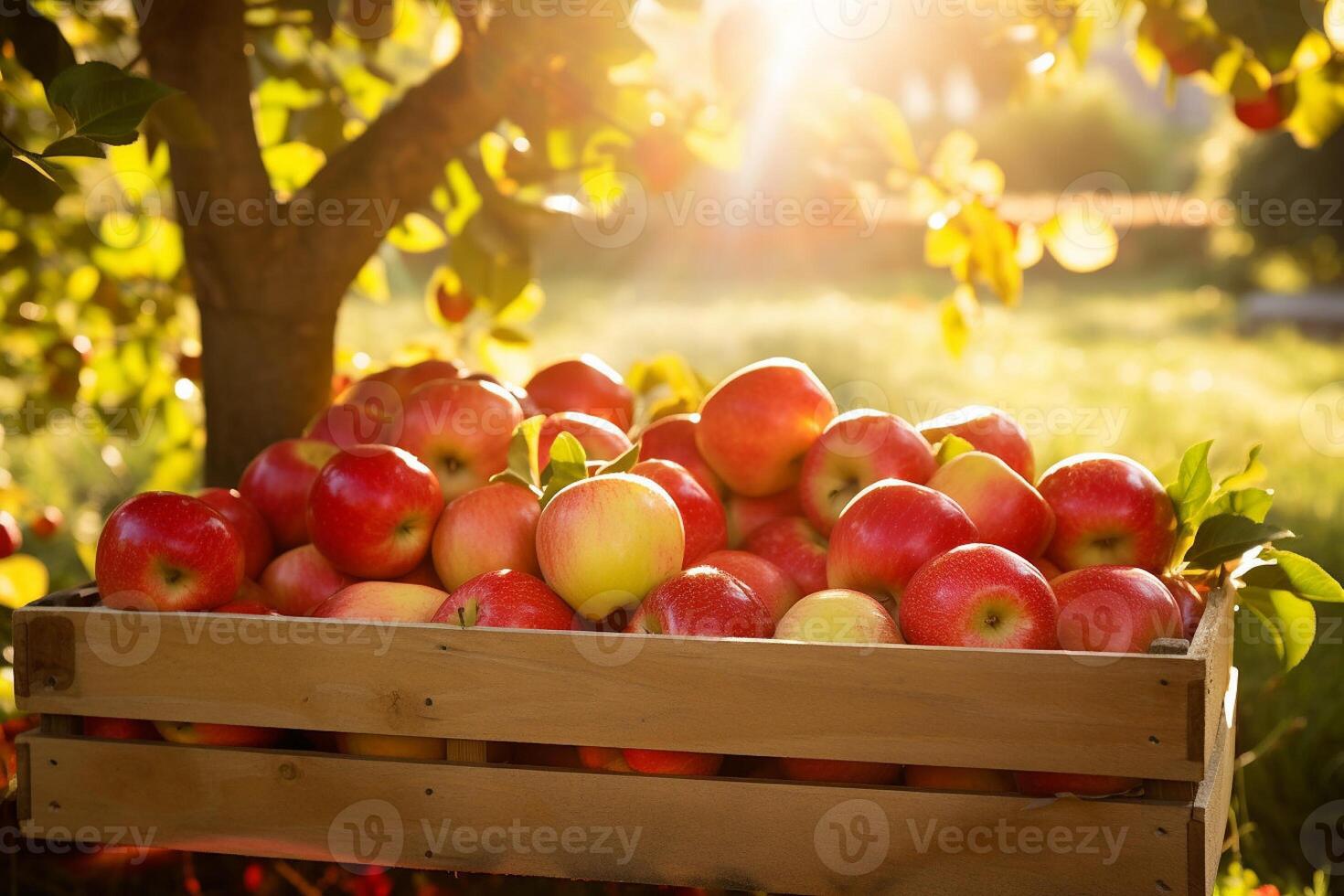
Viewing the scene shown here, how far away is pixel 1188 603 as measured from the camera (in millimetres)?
1451

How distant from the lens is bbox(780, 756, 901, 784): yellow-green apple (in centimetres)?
130

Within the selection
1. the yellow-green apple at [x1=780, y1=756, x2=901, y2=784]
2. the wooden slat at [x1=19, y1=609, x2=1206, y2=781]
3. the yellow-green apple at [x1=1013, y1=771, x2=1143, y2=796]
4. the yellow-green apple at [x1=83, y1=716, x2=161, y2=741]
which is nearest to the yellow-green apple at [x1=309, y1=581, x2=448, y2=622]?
the wooden slat at [x1=19, y1=609, x2=1206, y2=781]

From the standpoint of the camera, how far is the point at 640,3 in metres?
1.86

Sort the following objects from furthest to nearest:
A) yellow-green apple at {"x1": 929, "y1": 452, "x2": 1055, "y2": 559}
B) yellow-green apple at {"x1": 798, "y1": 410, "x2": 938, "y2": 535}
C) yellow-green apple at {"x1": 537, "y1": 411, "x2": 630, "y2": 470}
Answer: yellow-green apple at {"x1": 537, "y1": 411, "x2": 630, "y2": 470}, yellow-green apple at {"x1": 798, "y1": 410, "x2": 938, "y2": 535}, yellow-green apple at {"x1": 929, "y1": 452, "x2": 1055, "y2": 559}

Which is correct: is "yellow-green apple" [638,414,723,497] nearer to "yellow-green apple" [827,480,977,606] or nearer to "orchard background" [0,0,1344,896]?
"orchard background" [0,0,1344,896]

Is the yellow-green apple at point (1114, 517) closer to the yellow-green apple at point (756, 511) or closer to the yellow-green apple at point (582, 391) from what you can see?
the yellow-green apple at point (756, 511)

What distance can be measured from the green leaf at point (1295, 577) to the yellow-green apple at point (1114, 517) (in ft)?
0.36

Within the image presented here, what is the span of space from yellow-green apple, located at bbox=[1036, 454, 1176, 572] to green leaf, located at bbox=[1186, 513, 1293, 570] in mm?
38

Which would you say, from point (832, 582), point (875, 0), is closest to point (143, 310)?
point (875, 0)

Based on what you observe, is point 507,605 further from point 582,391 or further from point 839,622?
point 582,391

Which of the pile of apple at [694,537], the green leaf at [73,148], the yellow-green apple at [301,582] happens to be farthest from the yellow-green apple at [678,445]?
the green leaf at [73,148]

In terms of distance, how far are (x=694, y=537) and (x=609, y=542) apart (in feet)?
0.72

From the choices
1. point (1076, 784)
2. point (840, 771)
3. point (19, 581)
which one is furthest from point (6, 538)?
point (1076, 784)

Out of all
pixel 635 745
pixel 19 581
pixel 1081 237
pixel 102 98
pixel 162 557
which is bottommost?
pixel 19 581
